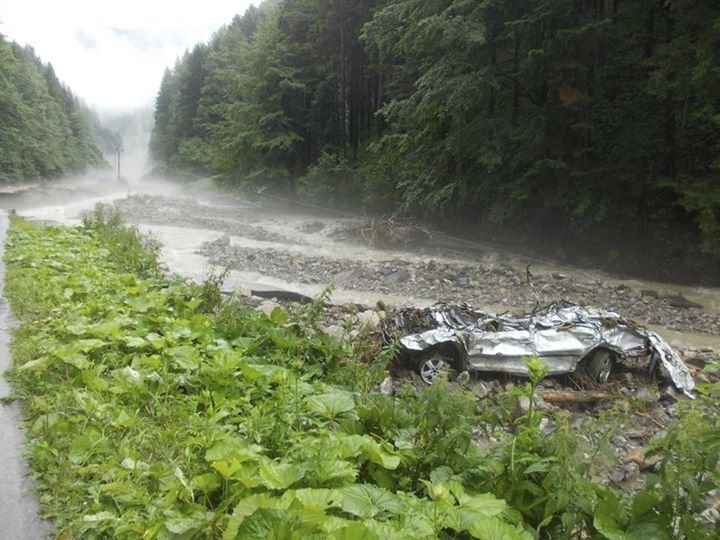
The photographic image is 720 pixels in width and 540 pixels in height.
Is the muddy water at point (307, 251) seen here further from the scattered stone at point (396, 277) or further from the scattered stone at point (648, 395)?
the scattered stone at point (648, 395)

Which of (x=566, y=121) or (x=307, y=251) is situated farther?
(x=307, y=251)

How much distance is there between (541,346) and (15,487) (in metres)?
6.40

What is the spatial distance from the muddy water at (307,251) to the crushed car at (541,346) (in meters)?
3.50

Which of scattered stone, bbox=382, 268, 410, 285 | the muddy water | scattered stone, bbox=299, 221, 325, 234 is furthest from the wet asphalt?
scattered stone, bbox=299, 221, 325, 234

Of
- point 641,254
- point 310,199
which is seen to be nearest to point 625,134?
point 641,254

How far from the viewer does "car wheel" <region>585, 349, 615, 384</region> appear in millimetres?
7477

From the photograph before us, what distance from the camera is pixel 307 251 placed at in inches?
798

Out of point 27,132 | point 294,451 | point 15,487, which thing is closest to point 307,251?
point 294,451

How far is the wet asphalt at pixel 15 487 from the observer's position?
252cm

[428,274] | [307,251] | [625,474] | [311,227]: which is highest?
[311,227]

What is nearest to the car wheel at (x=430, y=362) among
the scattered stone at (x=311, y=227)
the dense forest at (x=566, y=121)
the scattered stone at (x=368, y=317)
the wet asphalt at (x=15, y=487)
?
the scattered stone at (x=368, y=317)

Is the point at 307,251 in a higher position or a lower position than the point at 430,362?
higher

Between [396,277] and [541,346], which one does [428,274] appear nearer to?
[396,277]

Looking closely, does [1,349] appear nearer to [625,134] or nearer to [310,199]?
[625,134]
